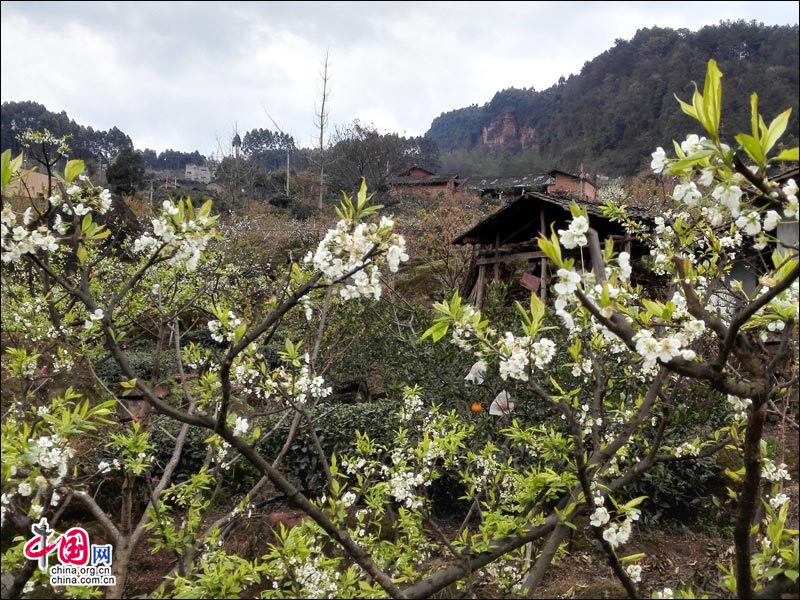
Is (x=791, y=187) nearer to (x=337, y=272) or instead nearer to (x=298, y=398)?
(x=337, y=272)

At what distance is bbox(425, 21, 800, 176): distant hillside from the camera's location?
2972cm

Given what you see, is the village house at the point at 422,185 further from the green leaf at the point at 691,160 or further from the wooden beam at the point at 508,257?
the green leaf at the point at 691,160

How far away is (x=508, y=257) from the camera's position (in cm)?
1037

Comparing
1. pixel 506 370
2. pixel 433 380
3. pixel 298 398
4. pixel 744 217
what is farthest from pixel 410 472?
pixel 433 380

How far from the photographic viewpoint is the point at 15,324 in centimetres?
420

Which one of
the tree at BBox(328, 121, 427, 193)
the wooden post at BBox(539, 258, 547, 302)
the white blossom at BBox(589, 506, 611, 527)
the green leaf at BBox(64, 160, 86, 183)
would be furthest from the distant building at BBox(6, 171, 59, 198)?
the tree at BBox(328, 121, 427, 193)

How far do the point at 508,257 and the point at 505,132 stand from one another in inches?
1966

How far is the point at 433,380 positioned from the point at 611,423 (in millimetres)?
2169

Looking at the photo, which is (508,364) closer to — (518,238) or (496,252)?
(496,252)

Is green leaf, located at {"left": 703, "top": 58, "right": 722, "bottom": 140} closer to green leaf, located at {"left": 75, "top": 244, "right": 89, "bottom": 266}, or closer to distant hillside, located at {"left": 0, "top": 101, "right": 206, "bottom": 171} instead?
green leaf, located at {"left": 75, "top": 244, "right": 89, "bottom": 266}

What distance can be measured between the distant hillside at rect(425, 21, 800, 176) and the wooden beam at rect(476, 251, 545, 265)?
830 inches

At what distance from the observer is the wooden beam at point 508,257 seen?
992 cm
